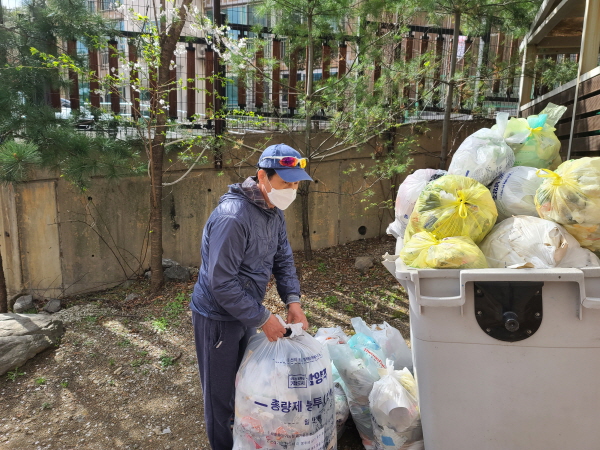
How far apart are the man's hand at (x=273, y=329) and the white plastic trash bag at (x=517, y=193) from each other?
4.28ft

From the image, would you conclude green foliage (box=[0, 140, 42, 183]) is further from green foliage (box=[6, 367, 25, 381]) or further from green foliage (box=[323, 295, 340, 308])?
green foliage (box=[323, 295, 340, 308])

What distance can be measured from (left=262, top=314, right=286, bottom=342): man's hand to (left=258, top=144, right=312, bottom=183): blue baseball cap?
0.66 metres

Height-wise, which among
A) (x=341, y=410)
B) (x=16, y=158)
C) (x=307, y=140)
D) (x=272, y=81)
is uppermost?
(x=272, y=81)

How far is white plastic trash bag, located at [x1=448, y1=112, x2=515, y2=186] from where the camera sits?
112 inches

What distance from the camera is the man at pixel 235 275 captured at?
2.30 meters

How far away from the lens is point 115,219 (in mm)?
5355

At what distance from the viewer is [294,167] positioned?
8.05 feet

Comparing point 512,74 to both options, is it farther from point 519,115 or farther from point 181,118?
point 181,118

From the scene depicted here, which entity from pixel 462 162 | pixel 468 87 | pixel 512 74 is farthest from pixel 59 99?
pixel 512 74

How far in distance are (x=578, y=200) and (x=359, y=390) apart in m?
1.46

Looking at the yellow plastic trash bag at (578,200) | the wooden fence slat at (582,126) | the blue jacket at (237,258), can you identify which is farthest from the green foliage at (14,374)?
the wooden fence slat at (582,126)

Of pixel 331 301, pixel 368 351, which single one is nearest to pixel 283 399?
pixel 368 351

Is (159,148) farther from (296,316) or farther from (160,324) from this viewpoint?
(296,316)

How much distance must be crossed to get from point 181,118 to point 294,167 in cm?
398
